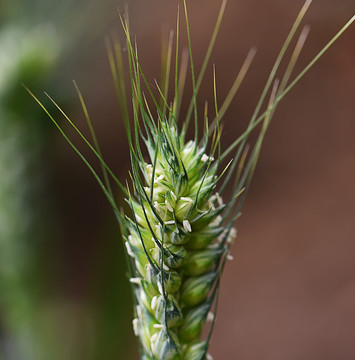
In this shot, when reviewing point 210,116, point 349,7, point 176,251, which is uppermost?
point 210,116

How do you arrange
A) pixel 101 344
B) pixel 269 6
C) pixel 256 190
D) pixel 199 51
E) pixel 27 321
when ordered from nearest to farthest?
1. pixel 101 344
2. pixel 27 321
3. pixel 269 6
4. pixel 199 51
5. pixel 256 190

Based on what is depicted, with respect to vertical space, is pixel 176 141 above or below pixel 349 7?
below

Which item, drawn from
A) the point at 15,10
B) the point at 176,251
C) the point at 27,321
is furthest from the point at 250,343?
the point at 176,251

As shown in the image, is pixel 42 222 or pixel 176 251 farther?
pixel 42 222

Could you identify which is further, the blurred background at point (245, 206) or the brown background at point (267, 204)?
the brown background at point (267, 204)

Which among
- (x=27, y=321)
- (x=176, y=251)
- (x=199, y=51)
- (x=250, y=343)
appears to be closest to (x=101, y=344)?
(x=27, y=321)

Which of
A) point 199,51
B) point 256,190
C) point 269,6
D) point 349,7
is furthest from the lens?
point 256,190

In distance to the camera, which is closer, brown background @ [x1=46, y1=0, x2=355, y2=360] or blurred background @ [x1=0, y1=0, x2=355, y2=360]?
blurred background @ [x1=0, y1=0, x2=355, y2=360]

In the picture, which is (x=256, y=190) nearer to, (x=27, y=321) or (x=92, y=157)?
(x=92, y=157)
